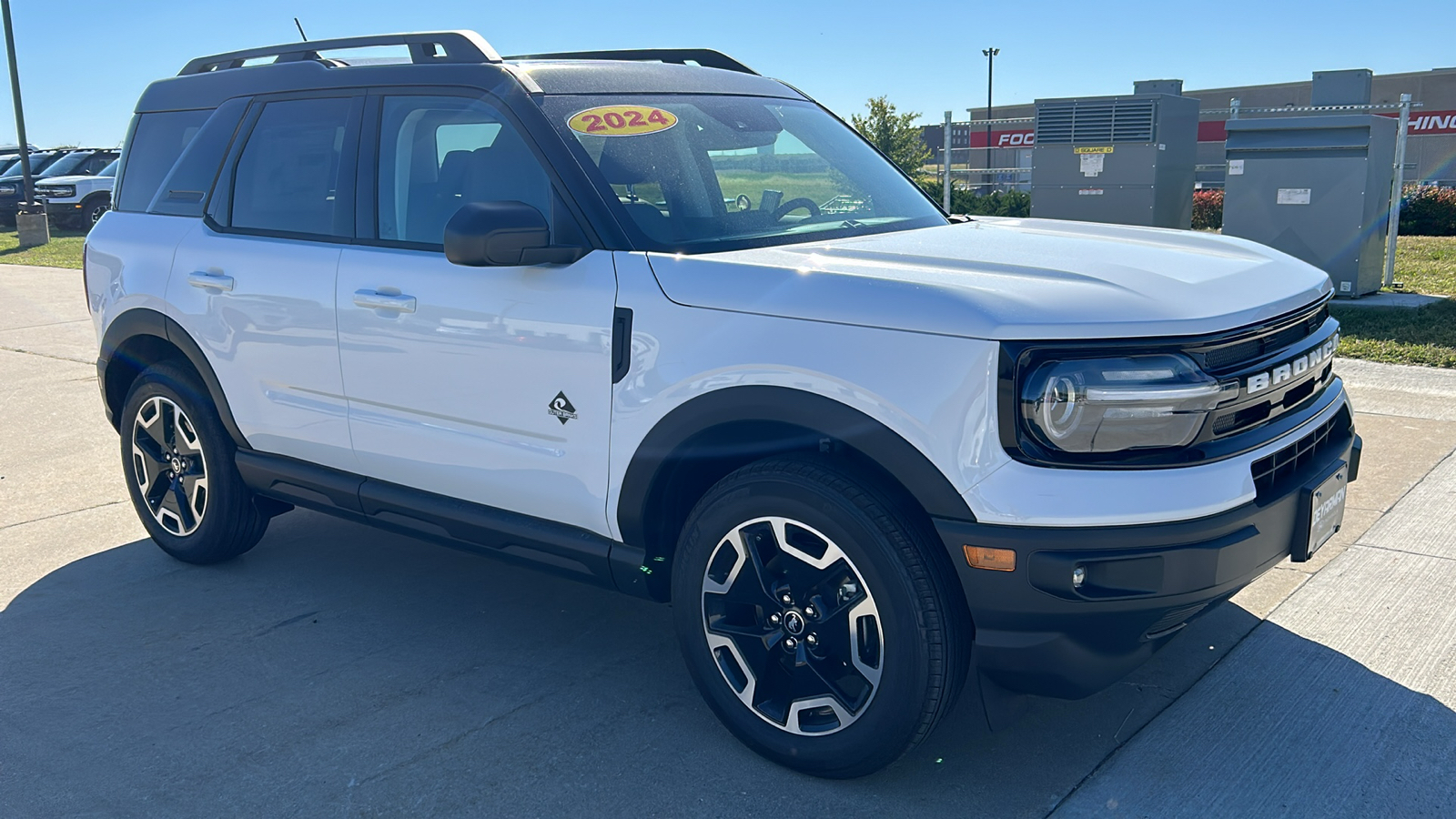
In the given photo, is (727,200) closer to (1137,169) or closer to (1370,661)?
(1370,661)

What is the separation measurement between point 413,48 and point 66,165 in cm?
3072

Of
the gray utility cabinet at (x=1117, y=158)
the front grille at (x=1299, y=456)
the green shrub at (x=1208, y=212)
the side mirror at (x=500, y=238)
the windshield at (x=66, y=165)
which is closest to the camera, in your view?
the front grille at (x=1299, y=456)

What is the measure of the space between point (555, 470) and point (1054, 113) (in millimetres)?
9658

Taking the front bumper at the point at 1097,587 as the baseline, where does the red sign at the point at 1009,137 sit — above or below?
above

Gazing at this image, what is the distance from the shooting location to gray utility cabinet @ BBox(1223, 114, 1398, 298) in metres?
10.2

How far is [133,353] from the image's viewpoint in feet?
16.2

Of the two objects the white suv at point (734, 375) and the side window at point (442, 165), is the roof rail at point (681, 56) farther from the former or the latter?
the side window at point (442, 165)

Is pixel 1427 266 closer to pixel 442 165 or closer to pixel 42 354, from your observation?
pixel 442 165

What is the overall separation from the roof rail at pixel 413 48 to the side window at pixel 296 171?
0.25 metres

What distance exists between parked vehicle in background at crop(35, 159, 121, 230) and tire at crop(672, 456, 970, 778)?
28306 mm

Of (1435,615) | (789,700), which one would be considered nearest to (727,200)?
(789,700)

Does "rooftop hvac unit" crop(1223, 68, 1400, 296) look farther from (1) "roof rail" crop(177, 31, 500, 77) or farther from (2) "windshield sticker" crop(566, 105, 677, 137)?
(1) "roof rail" crop(177, 31, 500, 77)

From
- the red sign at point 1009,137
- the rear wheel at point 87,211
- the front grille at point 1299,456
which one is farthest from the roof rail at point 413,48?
the red sign at point 1009,137

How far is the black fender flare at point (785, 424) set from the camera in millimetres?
2773
